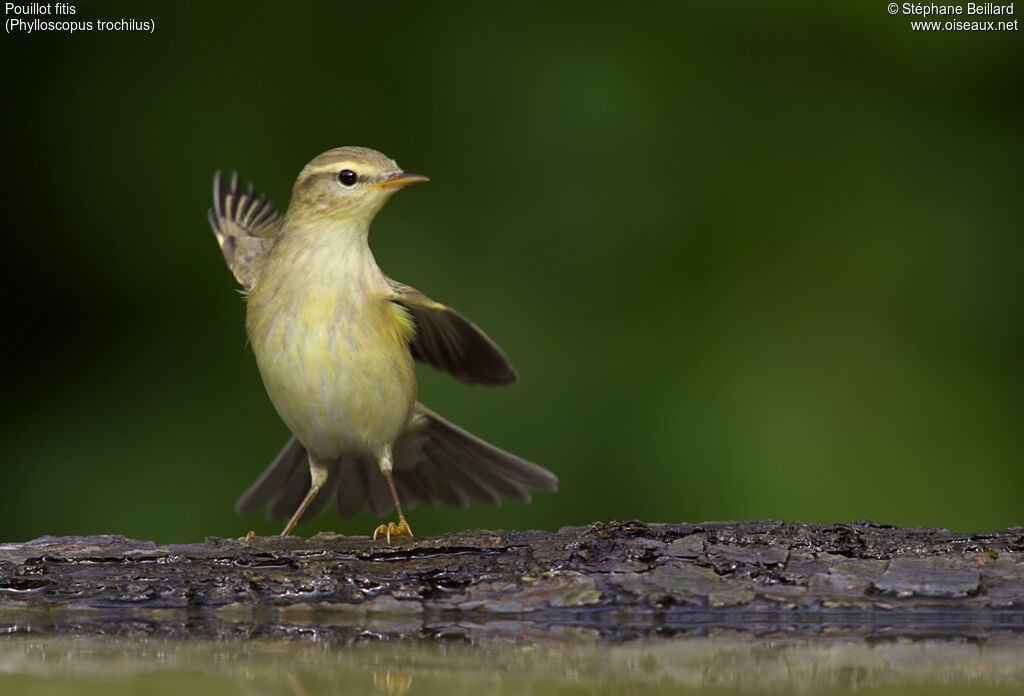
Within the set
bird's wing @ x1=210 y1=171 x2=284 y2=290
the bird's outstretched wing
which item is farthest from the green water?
bird's wing @ x1=210 y1=171 x2=284 y2=290

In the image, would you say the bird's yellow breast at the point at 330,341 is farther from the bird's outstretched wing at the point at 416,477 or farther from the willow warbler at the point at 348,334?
the bird's outstretched wing at the point at 416,477

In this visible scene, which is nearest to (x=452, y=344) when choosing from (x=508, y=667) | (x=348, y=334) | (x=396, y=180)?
(x=348, y=334)

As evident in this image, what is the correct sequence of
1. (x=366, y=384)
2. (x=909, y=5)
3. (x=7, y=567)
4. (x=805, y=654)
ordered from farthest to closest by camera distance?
1. (x=909, y=5)
2. (x=366, y=384)
3. (x=7, y=567)
4. (x=805, y=654)

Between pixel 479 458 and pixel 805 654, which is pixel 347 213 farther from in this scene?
pixel 805 654

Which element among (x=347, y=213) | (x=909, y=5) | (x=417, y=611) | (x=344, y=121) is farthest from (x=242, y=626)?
(x=909, y=5)

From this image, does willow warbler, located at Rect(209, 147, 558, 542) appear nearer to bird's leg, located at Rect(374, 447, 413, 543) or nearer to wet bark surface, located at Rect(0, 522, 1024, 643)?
bird's leg, located at Rect(374, 447, 413, 543)

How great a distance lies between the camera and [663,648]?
2678mm

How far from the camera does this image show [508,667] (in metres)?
2.44

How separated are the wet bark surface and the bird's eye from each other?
4.68 ft

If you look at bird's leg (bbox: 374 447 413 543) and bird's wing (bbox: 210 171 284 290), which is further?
bird's wing (bbox: 210 171 284 290)

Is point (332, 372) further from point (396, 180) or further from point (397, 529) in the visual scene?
point (396, 180)

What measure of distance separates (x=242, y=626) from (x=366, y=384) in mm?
1265

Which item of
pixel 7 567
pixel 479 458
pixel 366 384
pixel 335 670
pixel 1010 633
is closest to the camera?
pixel 335 670

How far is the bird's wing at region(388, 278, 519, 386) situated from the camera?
426cm
